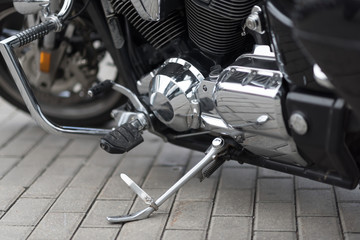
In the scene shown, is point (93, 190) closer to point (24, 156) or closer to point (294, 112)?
point (24, 156)

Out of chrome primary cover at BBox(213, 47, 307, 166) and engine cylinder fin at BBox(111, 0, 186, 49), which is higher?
engine cylinder fin at BBox(111, 0, 186, 49)

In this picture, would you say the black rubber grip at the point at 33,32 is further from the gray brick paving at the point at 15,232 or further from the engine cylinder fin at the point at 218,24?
the gray brick paving at the point at 15,232

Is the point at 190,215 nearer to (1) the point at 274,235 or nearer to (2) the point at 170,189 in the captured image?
(2) the point at 170,189

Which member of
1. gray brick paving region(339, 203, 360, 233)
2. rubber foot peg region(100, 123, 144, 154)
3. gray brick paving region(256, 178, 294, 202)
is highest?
rubber foot peg region(100, 123, 144, 154)

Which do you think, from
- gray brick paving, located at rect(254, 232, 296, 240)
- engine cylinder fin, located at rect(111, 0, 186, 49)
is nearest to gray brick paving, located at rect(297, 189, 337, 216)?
gray brick paving, located at rect(254, 232, 296, 240)

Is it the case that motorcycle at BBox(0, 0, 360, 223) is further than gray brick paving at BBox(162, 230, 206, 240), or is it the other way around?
gray brick paving at BBox(162, 230, 206, 240)

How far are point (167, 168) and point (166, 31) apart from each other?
2.68ft

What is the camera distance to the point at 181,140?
280 cm

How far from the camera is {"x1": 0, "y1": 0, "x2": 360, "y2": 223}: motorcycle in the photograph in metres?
1.90

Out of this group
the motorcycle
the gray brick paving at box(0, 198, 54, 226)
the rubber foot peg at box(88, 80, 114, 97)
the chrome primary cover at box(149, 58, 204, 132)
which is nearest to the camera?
the motorcycle

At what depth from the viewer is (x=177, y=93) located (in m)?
2.60

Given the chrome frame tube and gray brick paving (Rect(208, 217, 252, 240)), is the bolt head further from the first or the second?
the chrome frame tube

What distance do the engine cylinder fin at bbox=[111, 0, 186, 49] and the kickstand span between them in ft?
1.65

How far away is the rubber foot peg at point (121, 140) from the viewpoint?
268cm
